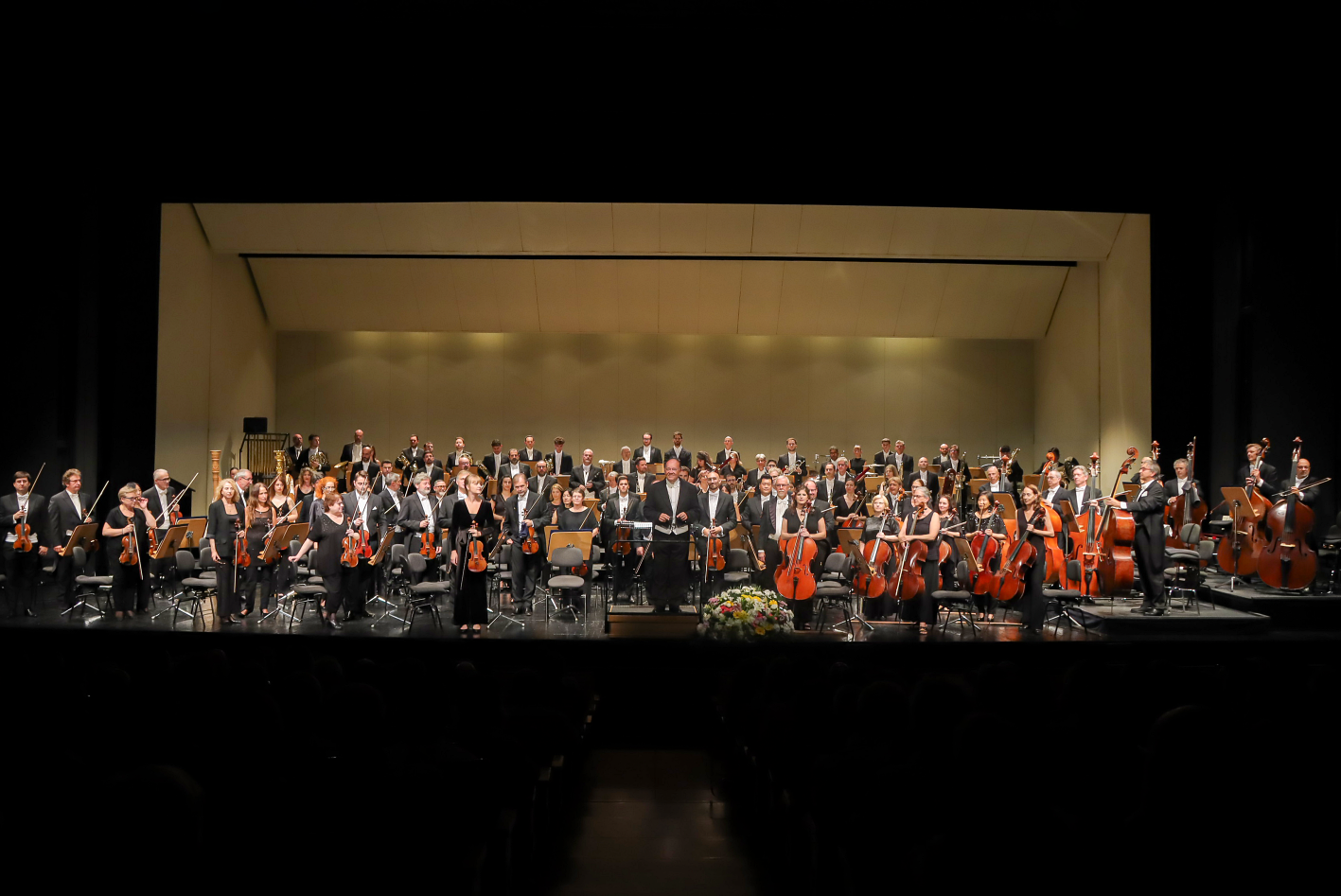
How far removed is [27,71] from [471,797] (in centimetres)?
836

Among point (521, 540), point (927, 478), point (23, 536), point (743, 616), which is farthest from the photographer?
point (927, 478)

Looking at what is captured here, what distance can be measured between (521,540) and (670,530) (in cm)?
136

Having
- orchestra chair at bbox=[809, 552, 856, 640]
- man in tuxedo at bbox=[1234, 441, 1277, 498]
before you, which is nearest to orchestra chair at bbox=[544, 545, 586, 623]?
orchestra chair at bbox=[809, 552, 856, 640]

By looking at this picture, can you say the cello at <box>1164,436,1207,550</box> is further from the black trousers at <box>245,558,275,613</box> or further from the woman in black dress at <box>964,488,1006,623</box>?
the black trousers at <box>245,558,275,613</box>

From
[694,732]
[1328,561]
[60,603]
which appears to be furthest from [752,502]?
[60,603]

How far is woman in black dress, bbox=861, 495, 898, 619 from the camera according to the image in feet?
25.5

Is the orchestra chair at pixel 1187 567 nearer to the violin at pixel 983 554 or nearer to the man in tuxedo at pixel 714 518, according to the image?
the violin at pixel 983 554

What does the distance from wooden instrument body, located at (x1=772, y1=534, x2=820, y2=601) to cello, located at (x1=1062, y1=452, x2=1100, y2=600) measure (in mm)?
1959

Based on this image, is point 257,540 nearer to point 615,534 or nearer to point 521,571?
point 521,571

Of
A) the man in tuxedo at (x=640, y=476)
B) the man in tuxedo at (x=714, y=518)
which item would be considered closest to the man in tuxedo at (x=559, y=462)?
the man in tuxedo at (x=640, y=476)

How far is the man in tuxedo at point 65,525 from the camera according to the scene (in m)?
8.49

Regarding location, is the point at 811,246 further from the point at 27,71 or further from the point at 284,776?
the point at 284,776

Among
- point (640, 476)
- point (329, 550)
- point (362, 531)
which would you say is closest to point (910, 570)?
point (362, 531)

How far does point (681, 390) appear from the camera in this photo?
16953 mm
